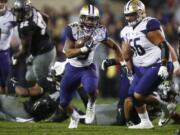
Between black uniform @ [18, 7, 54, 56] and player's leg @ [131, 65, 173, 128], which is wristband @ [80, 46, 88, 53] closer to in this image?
player's leg @ [131, 65, 173, 128]

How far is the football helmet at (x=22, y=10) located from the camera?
10.4 metres

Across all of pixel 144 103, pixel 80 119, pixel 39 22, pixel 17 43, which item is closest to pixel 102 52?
pixel 17 43

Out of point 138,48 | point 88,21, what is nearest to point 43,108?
point 88,21

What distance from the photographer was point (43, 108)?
32.8ft

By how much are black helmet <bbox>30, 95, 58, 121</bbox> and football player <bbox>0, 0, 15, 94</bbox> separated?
96 centimetres

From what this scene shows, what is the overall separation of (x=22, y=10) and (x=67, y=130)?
2318 millimetres

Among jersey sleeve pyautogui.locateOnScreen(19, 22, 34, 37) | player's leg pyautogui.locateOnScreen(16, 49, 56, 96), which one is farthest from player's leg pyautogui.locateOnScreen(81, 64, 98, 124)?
player's leg pyautogui.locateOnScreen(16, 49, 56, 96)

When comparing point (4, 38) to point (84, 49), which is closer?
point (84, 49)

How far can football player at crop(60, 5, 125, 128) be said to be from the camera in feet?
29.6

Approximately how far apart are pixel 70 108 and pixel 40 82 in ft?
4.77

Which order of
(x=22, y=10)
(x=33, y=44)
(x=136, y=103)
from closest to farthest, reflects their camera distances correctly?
(x=136, y=103)
(x=22, y=10)
(x=33, y=44)

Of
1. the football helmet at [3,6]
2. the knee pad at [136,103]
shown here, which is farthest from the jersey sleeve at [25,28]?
the knee pad at [136,103]

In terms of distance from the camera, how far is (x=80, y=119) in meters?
9.76

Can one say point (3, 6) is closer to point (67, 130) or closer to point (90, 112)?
point (90, 112)
